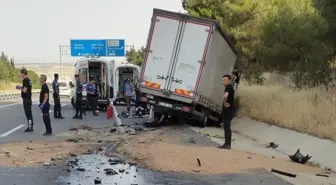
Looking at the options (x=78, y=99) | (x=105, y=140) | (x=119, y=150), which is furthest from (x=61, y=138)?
(x=78, y=99)

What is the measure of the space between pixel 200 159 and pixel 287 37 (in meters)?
9.83

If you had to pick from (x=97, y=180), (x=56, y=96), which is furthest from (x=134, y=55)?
(x=97, y=180)

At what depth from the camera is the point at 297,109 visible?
1549cm

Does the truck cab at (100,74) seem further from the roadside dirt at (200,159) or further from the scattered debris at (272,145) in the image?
the roadside dirt at (200,159)

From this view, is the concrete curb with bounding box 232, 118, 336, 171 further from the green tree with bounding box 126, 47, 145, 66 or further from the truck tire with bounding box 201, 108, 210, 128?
the green tree with bounding box 126, 47, 145, 66

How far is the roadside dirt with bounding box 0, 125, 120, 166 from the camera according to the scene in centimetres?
991

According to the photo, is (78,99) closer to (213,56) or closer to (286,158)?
(213,56)

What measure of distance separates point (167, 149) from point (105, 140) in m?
2.46

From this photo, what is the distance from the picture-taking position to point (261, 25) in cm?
2306

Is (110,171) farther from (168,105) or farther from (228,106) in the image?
(168,105)

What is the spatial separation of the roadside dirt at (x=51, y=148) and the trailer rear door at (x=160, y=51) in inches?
124

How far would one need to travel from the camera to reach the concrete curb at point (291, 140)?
36.7ft

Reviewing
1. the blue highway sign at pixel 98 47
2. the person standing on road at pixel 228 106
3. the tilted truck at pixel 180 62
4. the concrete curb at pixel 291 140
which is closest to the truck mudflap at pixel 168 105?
the tilted truck at pixel 180 62

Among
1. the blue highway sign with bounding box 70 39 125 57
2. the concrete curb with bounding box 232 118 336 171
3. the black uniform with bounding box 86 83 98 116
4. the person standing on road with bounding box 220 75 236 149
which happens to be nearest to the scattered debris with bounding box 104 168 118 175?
the person standing on road with bounding box 220 75 236 149
